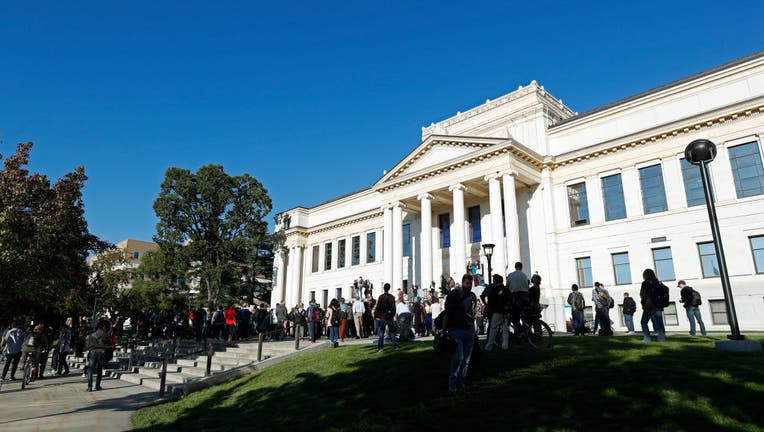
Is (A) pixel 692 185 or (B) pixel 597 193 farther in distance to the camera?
(B) pixel 597 193

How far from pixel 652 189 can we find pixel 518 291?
65.3 feet

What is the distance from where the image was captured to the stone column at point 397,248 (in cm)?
3234

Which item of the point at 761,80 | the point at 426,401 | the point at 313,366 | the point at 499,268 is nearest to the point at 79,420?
the point at 313,366

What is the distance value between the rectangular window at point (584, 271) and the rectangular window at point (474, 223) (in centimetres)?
695

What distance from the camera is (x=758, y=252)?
74.3ft

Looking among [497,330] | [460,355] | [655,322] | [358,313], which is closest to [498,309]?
[497,330]

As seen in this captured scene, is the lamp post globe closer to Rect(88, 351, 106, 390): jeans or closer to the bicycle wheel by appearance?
the bicycle wheel

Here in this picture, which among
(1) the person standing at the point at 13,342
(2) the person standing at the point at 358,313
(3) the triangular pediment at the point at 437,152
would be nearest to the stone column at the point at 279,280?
(3) the triangular pediment at the point at 437,152

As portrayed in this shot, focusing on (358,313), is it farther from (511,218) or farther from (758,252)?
(758,252)

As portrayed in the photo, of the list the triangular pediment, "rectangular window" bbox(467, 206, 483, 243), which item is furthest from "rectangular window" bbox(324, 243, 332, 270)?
"rectangular window" bbox(467, 206, 483, 243)

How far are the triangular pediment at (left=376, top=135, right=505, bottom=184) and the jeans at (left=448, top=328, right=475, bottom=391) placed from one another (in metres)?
22.5

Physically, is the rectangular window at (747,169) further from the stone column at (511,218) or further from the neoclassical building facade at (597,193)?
the stone column at (511,218)

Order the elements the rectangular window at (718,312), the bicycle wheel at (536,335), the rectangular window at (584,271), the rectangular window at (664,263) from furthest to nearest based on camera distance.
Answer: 1. the rectangular window at (584,271)
2. the rectangular window at (664,263)
3. the rectangular window at (718,312)
4. the bicycle wheel at (536,335)

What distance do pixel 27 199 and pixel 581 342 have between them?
766 inches
